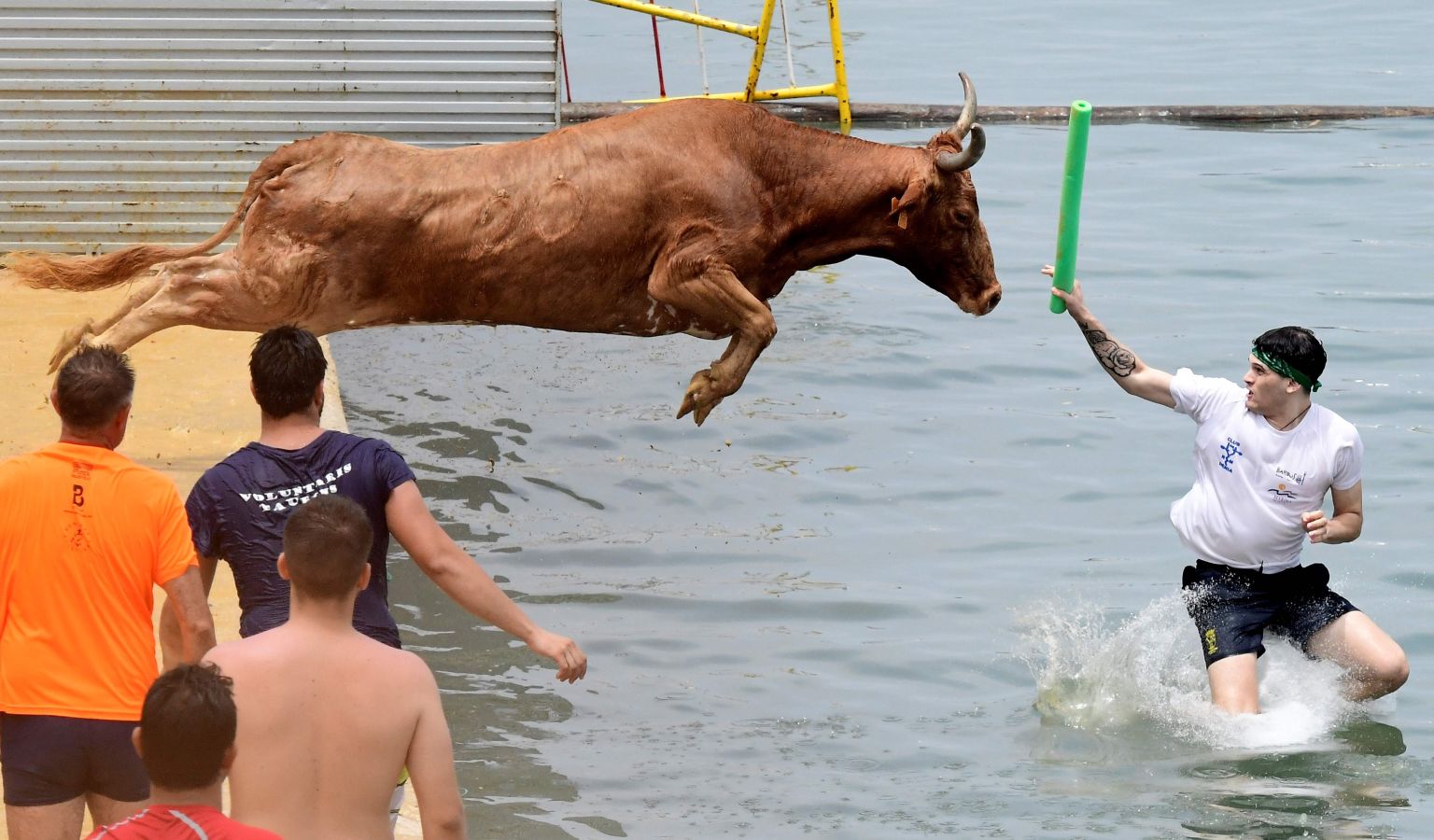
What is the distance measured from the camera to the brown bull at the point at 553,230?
858 cm

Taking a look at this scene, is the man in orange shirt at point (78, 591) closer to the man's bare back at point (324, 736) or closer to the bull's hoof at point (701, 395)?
the man's bare back at point (324, 736)

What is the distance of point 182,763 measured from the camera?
12.7ft

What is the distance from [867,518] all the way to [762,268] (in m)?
3.02

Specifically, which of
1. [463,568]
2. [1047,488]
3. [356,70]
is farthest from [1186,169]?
[463,568]

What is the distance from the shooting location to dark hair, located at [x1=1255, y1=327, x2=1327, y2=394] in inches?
305

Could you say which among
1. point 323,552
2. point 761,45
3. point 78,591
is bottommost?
point 78,591

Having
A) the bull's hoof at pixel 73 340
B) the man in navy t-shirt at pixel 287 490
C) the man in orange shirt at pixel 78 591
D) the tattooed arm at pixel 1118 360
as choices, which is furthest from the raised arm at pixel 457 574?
the bull's hoof at pixel 73 340

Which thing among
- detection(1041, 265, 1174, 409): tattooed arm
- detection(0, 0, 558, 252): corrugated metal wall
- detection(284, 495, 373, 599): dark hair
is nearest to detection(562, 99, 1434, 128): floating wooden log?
detection(0, 0, 558, 252): corrugated metal wall

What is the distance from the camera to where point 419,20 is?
1311 cm

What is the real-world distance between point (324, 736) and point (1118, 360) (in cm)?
489

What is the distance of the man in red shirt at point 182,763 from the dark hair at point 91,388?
1.45m

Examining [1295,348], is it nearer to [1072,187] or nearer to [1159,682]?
[1072,187]

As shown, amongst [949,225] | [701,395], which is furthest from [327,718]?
[949,225]

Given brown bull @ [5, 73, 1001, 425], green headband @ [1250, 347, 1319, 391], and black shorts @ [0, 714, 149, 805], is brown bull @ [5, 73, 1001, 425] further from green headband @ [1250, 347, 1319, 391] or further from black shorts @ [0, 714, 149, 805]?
black shorts @ [0, 714, 149, 805]
